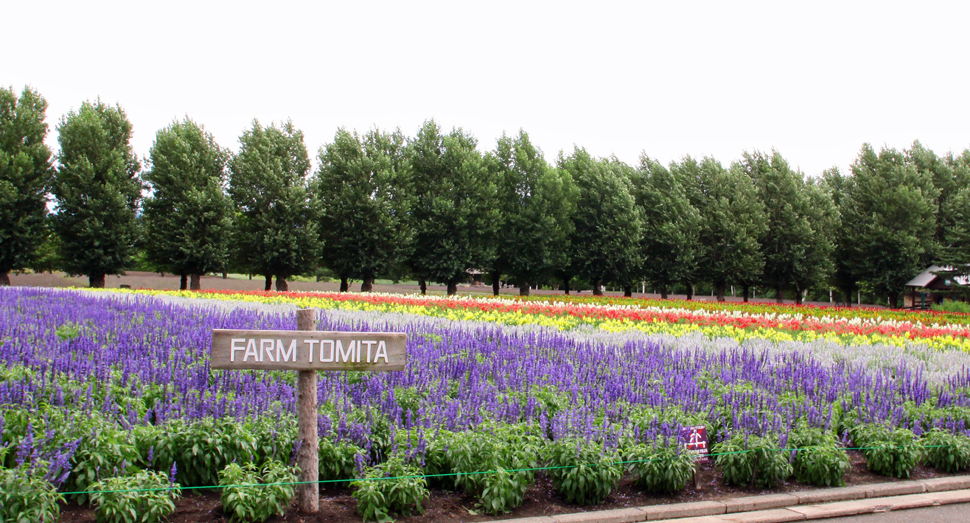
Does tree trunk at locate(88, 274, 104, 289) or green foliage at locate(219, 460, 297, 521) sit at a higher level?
tree trunk at locate(88, 274, 104, 289)

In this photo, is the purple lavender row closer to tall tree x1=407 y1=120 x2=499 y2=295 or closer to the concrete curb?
the concrete curb

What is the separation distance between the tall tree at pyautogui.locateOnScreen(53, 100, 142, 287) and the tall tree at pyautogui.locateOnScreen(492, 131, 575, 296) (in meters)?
21.6

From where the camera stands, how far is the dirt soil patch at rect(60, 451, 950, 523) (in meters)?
4.52

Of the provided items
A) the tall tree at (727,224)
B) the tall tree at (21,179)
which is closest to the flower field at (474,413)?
the tall tree at (21,179)

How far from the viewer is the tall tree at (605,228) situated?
4300 centimetres

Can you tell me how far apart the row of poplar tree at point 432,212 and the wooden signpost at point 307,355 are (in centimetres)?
3605

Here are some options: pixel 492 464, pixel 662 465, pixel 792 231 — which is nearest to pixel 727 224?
pixel 792 231

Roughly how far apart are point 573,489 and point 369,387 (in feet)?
8.32

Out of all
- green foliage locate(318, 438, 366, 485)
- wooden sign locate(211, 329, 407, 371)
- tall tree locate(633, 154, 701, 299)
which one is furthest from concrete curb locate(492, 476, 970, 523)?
A: tall tree locate(633, 154, 701, 299)

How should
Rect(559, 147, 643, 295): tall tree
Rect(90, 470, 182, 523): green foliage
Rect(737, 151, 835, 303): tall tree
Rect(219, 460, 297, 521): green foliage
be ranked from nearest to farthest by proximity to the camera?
Rect(90, 470, 182, 523): green foliage → Rect(219, 460, 297, 521): green foliage → Rect(559, 147, 643, 295): tall tree → Rect(737, 151, 835, 303): tall tree

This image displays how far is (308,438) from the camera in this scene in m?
4.65

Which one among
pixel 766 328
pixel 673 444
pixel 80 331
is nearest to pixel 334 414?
pixel 673 444

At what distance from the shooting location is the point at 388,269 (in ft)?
136

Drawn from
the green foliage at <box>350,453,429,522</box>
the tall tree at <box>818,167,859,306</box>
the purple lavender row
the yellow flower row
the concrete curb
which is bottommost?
the concrete curb
